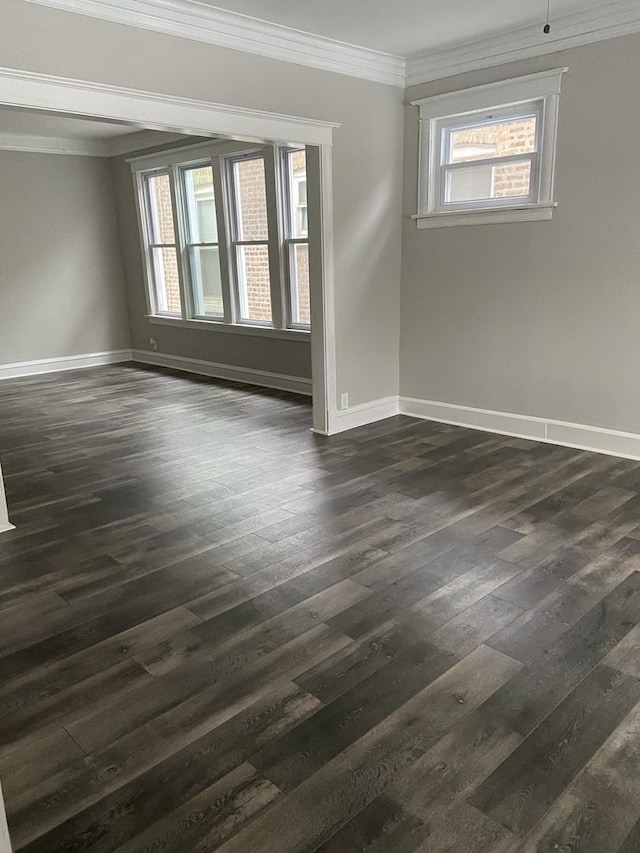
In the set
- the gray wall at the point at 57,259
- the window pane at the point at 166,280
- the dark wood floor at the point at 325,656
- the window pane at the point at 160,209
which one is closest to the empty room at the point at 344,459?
the dark wood floor at the point at 325,656

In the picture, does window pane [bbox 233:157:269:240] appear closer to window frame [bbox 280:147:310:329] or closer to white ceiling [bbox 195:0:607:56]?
window frame [bbox 280:147:310:329]

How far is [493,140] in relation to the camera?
4762mm

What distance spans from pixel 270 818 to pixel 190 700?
1.86ft

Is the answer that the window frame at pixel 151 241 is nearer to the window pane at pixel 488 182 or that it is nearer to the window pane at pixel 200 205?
the window pane at pixel 200 205

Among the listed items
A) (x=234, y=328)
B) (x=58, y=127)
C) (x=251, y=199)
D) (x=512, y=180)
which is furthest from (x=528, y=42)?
(x=58, y=127)

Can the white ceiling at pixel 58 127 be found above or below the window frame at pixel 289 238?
above

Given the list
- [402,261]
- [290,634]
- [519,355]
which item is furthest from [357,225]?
[290,634]

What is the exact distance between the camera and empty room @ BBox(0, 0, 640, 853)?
1840mm

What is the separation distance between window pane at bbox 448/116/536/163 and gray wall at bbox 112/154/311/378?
2.37 m

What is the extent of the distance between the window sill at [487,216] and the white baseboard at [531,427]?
4.78ft

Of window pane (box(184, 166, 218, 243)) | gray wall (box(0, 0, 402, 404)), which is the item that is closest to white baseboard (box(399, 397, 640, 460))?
gray wall (box(0, 0, 402, 404))

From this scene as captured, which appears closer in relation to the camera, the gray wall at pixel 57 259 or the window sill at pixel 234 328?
the window sill at pixel 234 328

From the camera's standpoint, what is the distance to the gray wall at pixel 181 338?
682cm

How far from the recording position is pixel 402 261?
5.47 meters
